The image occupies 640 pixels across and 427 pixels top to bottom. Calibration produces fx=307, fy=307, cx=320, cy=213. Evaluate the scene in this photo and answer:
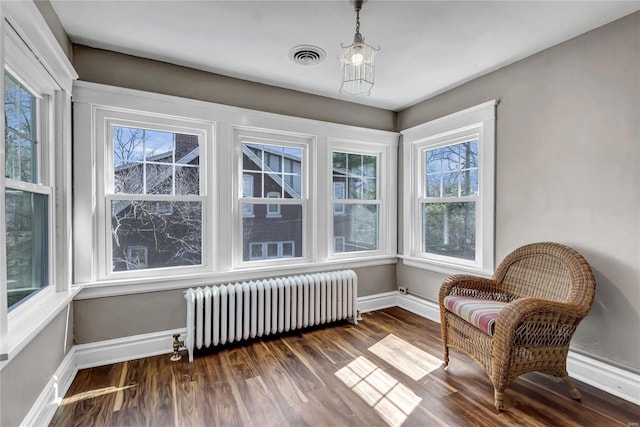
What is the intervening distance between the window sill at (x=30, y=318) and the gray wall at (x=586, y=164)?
10.9ft

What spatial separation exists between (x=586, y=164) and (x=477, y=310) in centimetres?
132

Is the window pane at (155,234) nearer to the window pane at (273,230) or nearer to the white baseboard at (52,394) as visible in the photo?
the window pane at (273,230)

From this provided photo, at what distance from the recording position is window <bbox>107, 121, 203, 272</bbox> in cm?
256

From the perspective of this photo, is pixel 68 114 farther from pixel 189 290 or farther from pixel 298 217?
pixel 298 217

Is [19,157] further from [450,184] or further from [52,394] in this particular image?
[450,184]

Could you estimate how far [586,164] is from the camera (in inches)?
86.9

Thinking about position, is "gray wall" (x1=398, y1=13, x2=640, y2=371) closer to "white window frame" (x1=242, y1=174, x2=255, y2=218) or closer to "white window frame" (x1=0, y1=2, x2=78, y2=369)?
"white window frame" (x1=242, y1=174, x2=255, y2=218)

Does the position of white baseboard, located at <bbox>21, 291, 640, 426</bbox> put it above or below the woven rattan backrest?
below

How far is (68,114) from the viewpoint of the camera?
219cm

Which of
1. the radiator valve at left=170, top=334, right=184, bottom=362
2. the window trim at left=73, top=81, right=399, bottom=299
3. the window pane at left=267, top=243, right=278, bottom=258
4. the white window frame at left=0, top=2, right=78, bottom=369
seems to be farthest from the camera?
the window pane at left=267, top=243, right=278, bottom=258

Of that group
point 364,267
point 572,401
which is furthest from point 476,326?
point 364,267

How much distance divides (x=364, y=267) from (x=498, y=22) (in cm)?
262

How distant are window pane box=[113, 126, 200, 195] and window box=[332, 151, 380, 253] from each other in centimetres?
154

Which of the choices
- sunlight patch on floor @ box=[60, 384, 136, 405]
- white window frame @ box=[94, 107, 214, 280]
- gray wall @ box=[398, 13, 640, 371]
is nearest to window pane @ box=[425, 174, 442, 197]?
gray wall @ box=[398, 13, 640, 371]
